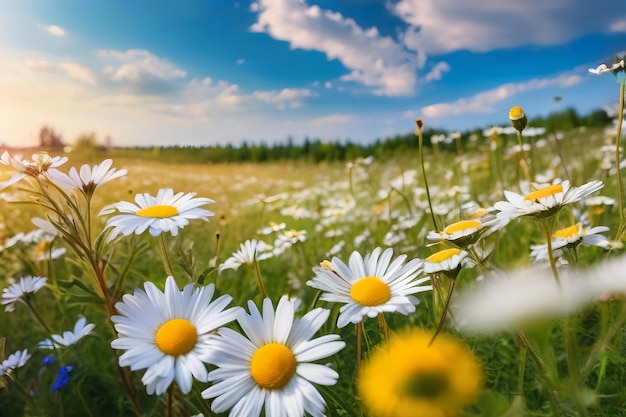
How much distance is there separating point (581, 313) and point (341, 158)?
4.48 meters

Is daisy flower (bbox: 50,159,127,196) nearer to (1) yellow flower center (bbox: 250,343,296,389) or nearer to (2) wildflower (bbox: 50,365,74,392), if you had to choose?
(1) yellow flower center (bbox: 250,343,296,389)

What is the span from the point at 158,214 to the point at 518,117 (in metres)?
0.38

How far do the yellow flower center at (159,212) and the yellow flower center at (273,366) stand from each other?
0.50 ft

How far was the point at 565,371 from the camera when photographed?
2.29 ft

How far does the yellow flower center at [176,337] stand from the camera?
1.33 feet

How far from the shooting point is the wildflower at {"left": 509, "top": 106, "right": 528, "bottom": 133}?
60cm

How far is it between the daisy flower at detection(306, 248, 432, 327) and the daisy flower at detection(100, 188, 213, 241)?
0.37 feet

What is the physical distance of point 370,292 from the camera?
46cm

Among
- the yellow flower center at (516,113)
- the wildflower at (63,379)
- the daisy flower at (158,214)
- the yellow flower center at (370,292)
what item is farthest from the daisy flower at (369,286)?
the wildflower at (63,379)

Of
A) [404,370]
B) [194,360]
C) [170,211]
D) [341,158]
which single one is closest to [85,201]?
[170,211]

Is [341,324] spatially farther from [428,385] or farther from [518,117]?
[518,117]

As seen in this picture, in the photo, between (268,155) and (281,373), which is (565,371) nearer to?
(281,373)

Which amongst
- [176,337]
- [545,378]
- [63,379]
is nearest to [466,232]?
[545,378]

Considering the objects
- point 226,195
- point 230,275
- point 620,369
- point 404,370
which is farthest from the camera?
point 226,195
